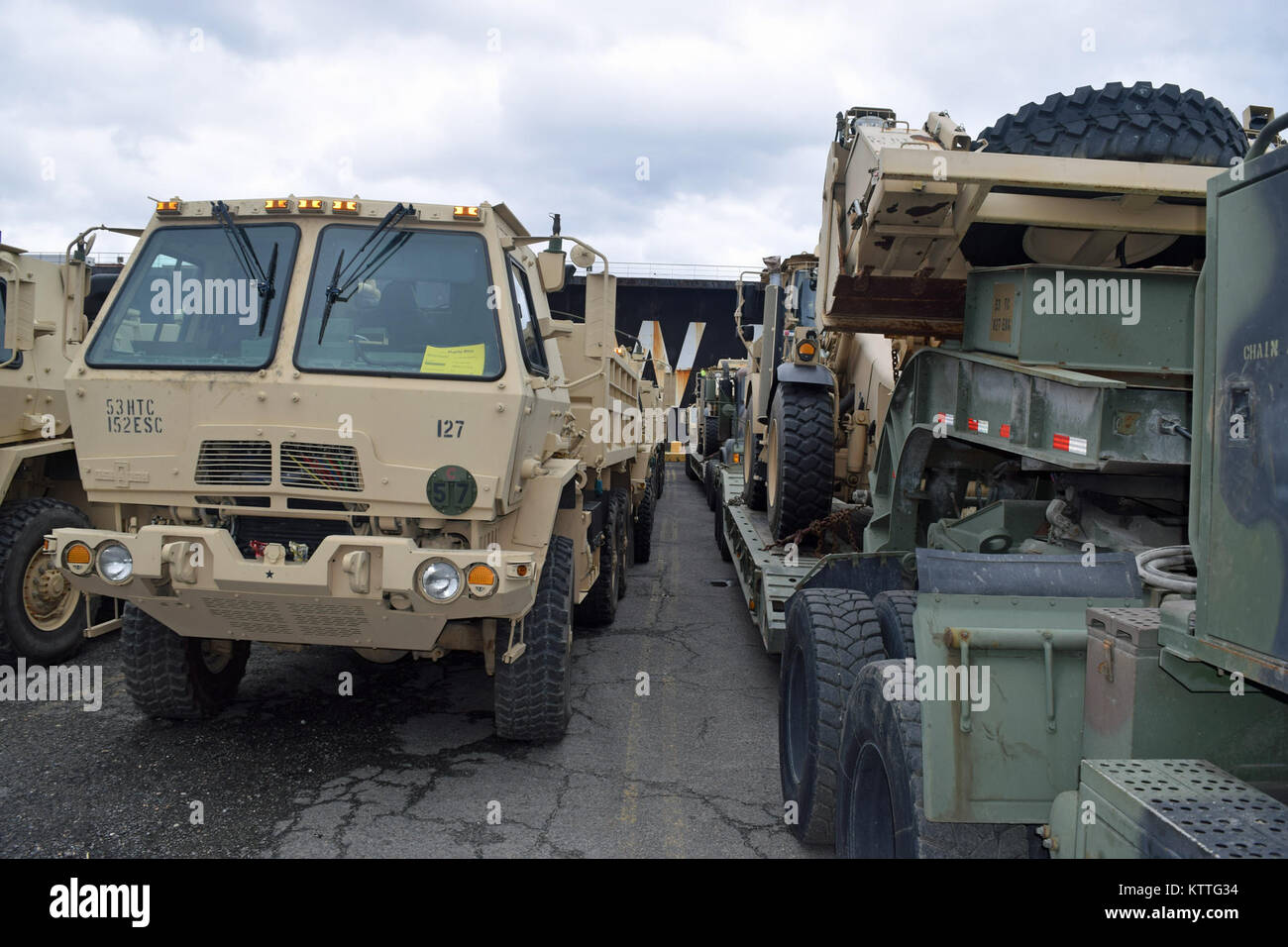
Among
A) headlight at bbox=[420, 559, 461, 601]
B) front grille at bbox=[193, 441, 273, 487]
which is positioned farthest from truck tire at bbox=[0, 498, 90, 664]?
headlight at bbox=[420, 559, 461, 601]

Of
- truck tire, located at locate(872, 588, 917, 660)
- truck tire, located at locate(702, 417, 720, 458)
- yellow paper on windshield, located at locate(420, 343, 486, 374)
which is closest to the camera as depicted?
truck tire, located at locate(872, 588, 917, 660)

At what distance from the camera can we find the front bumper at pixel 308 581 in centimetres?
390

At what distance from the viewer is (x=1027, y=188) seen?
3631 millimetres

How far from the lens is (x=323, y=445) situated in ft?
13.6

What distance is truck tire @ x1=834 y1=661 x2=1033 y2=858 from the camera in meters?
2.42

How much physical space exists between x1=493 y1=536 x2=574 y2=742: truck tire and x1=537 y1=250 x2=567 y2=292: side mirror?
1.57 metres

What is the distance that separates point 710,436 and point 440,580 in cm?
1446

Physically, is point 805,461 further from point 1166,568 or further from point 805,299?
point 1166,568

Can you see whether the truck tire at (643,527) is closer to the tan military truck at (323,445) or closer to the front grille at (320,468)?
the tan military truck at (323,445)

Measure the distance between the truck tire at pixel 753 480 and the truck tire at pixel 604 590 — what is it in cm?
175

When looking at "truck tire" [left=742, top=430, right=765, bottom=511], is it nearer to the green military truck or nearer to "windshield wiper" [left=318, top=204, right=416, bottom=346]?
the green military truck

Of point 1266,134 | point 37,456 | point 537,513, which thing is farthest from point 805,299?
point 1266,134

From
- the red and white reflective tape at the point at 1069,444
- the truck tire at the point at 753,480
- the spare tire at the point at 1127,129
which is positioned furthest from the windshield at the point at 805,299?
the red and white reflective tape at the point at 1069,444

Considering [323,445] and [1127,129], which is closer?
[1127,129]
